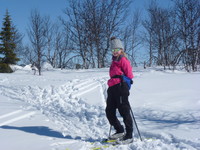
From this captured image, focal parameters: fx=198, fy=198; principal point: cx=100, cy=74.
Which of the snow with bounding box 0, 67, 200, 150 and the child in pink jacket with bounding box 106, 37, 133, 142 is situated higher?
the child in pink jacket with bounding box 106, 37, 133, 142

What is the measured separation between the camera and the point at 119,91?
3.41 meters

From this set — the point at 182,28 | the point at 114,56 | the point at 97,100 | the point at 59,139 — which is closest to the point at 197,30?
the point at 182,28

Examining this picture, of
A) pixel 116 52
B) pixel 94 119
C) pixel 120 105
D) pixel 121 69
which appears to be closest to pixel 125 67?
pixel 121 69

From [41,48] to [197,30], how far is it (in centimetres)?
1189

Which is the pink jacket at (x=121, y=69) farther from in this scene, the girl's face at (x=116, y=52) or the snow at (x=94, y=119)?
the snow at (x=94, y=119)

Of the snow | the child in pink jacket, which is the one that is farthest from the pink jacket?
the snow

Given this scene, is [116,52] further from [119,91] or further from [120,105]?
[120,105]

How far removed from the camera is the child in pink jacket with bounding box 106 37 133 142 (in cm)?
340

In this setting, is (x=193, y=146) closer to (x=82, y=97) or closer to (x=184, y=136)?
(x=184, y=136)

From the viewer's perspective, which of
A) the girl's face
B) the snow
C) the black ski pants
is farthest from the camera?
the girl's face

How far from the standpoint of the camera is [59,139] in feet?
11.5

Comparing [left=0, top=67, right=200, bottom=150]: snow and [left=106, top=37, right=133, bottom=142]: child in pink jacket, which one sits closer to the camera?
[left=0, top=67, right=200, bottom=150]: snow

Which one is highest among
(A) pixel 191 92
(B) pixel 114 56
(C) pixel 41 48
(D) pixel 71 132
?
(C) pixel 41 48

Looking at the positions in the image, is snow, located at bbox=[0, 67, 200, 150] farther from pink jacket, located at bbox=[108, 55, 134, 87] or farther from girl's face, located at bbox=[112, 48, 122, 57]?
girl's face, located at bbox=[112, 48, 122, 57]
